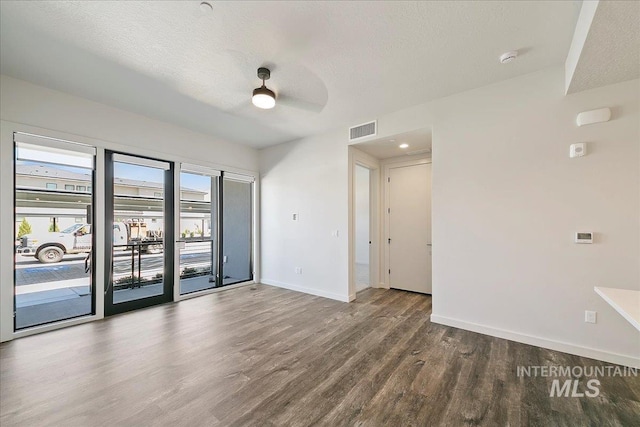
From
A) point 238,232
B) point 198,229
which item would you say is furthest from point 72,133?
point 238,232

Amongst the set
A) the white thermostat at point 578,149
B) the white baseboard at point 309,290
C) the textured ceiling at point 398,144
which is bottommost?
the white baseboard at point 309,290

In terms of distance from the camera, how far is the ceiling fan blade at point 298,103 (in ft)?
11.3

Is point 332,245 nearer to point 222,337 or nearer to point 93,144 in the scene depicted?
point 222,337

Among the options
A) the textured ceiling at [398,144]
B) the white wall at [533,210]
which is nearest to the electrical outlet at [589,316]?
the white wall at [533,210]

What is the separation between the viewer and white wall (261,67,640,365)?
247 centimetres

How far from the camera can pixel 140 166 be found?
412cm

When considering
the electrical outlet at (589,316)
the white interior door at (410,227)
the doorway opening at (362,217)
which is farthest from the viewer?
the doorway opening at (362,217)

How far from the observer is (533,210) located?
2.85 meters

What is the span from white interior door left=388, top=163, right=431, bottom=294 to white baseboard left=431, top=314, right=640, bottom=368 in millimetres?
1463

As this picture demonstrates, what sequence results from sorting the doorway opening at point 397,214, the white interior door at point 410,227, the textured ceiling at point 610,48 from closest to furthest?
the textured ceiling at point 610,48 < the doorway opening at point 397,214 < the white interior door at point 410,227

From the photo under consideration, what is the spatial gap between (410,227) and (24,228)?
5754mm

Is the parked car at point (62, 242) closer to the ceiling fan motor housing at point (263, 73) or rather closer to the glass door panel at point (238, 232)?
→ the glass door panel at point (238, 232)

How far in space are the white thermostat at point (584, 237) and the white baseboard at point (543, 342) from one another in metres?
1.09

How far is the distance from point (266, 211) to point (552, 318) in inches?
193
